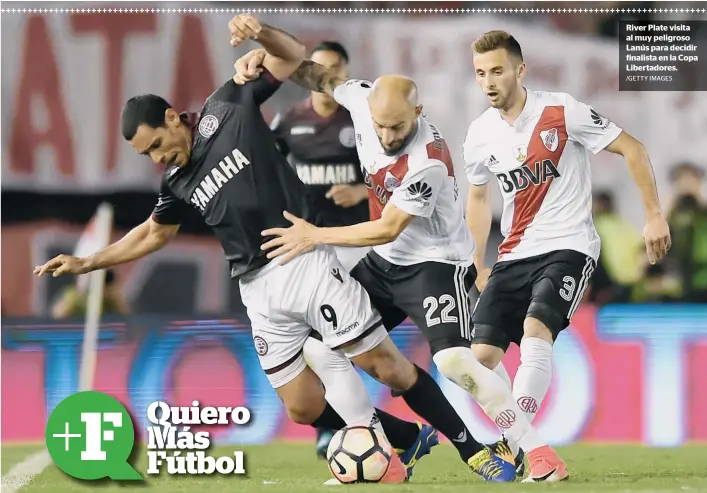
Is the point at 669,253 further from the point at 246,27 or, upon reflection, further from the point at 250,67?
the point at 246,27

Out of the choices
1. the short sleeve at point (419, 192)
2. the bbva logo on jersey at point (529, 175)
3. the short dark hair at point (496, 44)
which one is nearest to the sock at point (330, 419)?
the short sleeve at point (419, 192)

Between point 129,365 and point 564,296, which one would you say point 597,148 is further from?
point 129,365

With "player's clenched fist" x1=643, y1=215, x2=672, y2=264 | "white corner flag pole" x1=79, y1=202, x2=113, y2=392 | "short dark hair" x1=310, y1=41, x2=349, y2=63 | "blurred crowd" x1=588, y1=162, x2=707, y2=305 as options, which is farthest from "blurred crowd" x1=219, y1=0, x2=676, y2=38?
"player's clenched fist" x1=643, y1=215, x2=672, y2=264

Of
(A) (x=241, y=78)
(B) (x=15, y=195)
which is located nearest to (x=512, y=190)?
(A) (x=241, y=78)

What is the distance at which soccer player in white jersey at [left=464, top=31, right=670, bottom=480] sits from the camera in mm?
4934

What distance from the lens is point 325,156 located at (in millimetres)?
6250

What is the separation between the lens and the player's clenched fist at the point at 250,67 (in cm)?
486

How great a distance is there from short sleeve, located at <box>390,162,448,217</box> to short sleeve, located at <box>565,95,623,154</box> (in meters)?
0.72

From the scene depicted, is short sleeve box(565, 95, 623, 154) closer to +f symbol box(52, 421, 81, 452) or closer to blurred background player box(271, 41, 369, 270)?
blurred background player box(271, 41, 369, 270)

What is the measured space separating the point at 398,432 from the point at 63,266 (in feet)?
5.39

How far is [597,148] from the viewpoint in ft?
16.6

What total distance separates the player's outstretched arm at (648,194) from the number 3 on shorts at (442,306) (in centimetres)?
84

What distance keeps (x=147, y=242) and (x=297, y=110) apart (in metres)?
1.48

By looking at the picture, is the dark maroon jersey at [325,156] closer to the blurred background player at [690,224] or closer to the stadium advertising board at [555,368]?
the stadium advertising board at [555,368]
